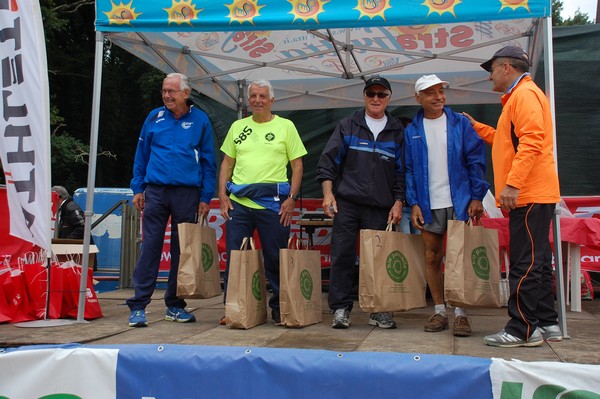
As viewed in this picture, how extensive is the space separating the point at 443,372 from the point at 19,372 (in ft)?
6.97

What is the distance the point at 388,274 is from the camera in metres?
4.32

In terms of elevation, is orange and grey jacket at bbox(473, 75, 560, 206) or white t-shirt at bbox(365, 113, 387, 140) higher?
white t-shirt at bbox(365, 113, 387, 140)

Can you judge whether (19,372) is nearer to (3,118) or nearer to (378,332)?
(3,118)

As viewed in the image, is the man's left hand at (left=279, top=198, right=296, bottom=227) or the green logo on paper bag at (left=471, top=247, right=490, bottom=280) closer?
the green logo on paper bag at (left=471, top=247, right=490, bottom=280)

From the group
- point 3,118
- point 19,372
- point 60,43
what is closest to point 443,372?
point 19,372

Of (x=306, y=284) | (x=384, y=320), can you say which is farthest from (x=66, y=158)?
(x=384, y=320)

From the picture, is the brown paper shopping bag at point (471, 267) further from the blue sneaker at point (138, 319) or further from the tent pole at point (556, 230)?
the blue sneaker at point (138, 319)

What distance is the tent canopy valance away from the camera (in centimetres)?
432

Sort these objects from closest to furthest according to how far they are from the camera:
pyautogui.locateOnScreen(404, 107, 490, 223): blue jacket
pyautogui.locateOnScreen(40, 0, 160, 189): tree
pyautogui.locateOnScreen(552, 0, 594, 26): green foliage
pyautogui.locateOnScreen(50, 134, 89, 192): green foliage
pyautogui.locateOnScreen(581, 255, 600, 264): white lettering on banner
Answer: pyautogui.locateOnScreen(404, 107, 490, 223): blue jacket
pyautogui.locateOnScreen(581, 255, 600, 264): white lettering on banner
pyautogui.locateOnScreen(50, 134, 89, 192): green foliage
pyautogui.locateOnScreen(40, 0, 160, 189): tree
pyautogui.locateOnScreen(552, 0, 594, 26): green foliage

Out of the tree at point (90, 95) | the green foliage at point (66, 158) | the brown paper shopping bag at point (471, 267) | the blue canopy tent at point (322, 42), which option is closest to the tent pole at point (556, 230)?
the blue canopy tent at point (322, 42)

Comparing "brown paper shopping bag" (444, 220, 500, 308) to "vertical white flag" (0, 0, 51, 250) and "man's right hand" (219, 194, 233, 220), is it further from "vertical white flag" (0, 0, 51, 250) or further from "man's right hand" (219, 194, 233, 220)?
"vertical white flag" (0, 0, 51, 250)

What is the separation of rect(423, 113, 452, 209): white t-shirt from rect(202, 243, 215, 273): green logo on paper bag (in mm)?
1606

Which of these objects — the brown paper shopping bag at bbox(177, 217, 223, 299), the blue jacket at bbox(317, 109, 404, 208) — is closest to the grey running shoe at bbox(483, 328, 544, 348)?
the blue jacket at bbox(317, 109, 404, 208)

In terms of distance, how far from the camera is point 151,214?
485 cm
